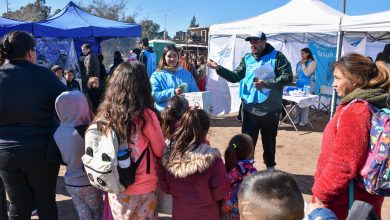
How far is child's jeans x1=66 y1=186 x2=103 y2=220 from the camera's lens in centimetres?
248

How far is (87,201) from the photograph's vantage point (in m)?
2.52

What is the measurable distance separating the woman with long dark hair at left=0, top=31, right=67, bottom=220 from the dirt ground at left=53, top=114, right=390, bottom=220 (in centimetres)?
113

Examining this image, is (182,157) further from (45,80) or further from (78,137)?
(45,80)

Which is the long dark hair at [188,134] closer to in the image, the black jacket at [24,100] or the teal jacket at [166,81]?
the black jacket at [24,100]

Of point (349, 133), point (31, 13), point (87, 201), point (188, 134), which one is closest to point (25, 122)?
point (87, 201)

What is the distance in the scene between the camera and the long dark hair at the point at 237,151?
2525mm

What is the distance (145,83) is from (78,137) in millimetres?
630

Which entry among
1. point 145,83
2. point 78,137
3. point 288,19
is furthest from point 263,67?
point 288,19

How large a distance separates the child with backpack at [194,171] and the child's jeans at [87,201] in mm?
610

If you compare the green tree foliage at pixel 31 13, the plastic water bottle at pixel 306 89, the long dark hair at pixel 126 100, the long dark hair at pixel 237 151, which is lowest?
the plastic water bottle at pixel 306 89

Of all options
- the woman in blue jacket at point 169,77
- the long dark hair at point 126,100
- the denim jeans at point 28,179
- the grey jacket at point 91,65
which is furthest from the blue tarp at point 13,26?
the long dark hair at point 126,100

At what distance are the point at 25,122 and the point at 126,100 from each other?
79 centimetres

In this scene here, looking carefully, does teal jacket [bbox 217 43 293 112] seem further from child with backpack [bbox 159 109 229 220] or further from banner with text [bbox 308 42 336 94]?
banner with text [bbox 308 42 336 94]

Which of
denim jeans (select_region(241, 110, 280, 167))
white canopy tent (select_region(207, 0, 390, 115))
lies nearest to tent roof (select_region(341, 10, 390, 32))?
white canopy tent (select_region(207, 0, 390, 115))
